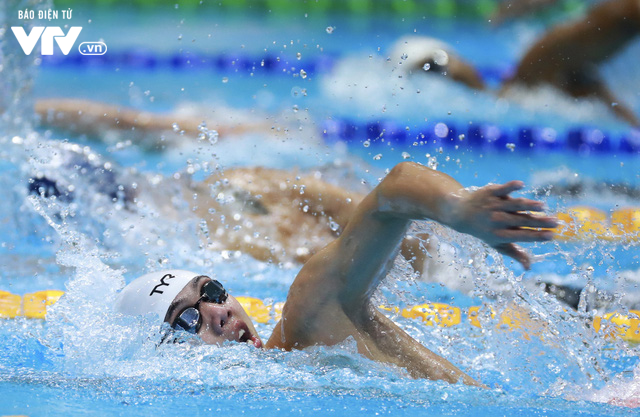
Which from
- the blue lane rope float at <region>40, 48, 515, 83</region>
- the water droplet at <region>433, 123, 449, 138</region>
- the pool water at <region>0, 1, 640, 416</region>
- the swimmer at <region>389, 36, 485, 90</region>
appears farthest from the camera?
the blue lane rope float at <region>40, 48, 515, 83</region>

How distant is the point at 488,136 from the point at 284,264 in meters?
2.16

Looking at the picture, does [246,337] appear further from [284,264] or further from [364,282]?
[284,264]

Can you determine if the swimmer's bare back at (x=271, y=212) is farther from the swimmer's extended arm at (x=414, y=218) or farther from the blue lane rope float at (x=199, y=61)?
the blue lane rope float at (x=199, y=61)

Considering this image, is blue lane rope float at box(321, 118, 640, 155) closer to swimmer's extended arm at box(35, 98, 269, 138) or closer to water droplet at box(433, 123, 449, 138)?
water droplet at box(433, 123, 449, 138)

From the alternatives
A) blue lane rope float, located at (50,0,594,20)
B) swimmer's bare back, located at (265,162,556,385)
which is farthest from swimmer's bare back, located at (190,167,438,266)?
blue lane rope float, located at (50,0,594,20)

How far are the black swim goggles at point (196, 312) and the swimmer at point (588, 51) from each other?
398 cm

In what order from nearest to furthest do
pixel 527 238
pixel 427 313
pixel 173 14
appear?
pixel 527 238, pixel 427 313, pixel 173 14

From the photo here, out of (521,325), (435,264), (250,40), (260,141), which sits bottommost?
(521,325)

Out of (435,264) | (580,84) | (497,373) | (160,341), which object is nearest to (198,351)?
(160,341)

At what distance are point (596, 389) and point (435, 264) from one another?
4.91ft

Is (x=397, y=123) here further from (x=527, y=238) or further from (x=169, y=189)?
(x=527, y=238)

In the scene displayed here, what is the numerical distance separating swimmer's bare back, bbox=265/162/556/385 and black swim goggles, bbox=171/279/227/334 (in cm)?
17

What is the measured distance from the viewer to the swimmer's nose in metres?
1.77

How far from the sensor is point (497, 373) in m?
2.07
